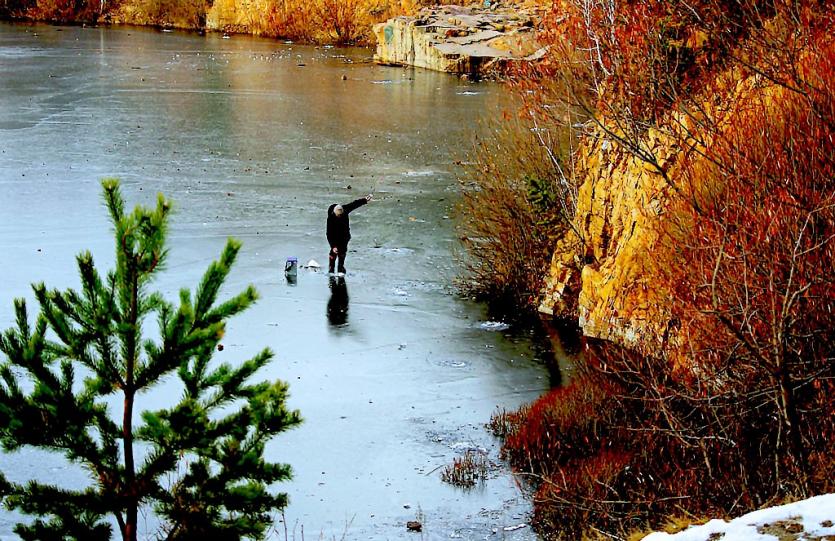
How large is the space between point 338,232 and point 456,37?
35.9m

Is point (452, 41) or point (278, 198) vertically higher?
point (452, 41)

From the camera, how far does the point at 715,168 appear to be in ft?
52.8

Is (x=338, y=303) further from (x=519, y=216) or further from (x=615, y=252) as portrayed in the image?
(x=615, y=252)

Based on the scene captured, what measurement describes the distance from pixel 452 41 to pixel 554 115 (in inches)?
1353

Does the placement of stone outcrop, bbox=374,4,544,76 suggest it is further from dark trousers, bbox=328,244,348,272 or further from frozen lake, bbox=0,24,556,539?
dark trousers, bbox=328,244,348,272

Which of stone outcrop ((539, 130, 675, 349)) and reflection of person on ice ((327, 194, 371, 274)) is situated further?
reflection of person on ice ((327, 194, 371, 274))

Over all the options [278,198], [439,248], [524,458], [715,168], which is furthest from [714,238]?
[278,198]

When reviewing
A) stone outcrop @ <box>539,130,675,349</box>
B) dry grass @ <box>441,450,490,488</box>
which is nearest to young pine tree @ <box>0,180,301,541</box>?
dry grass @ <box>441,450,490,488</box>

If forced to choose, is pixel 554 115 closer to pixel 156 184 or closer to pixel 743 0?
pixel 743 0

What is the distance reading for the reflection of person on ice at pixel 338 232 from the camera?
2169 centimetres

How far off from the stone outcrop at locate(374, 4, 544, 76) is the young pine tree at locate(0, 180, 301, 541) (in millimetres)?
42948

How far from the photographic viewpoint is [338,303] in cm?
2108

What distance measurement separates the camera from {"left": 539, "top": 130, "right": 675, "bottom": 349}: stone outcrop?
1847cm

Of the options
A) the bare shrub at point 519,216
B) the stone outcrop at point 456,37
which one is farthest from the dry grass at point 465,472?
the stone outcrop at point 456,37
